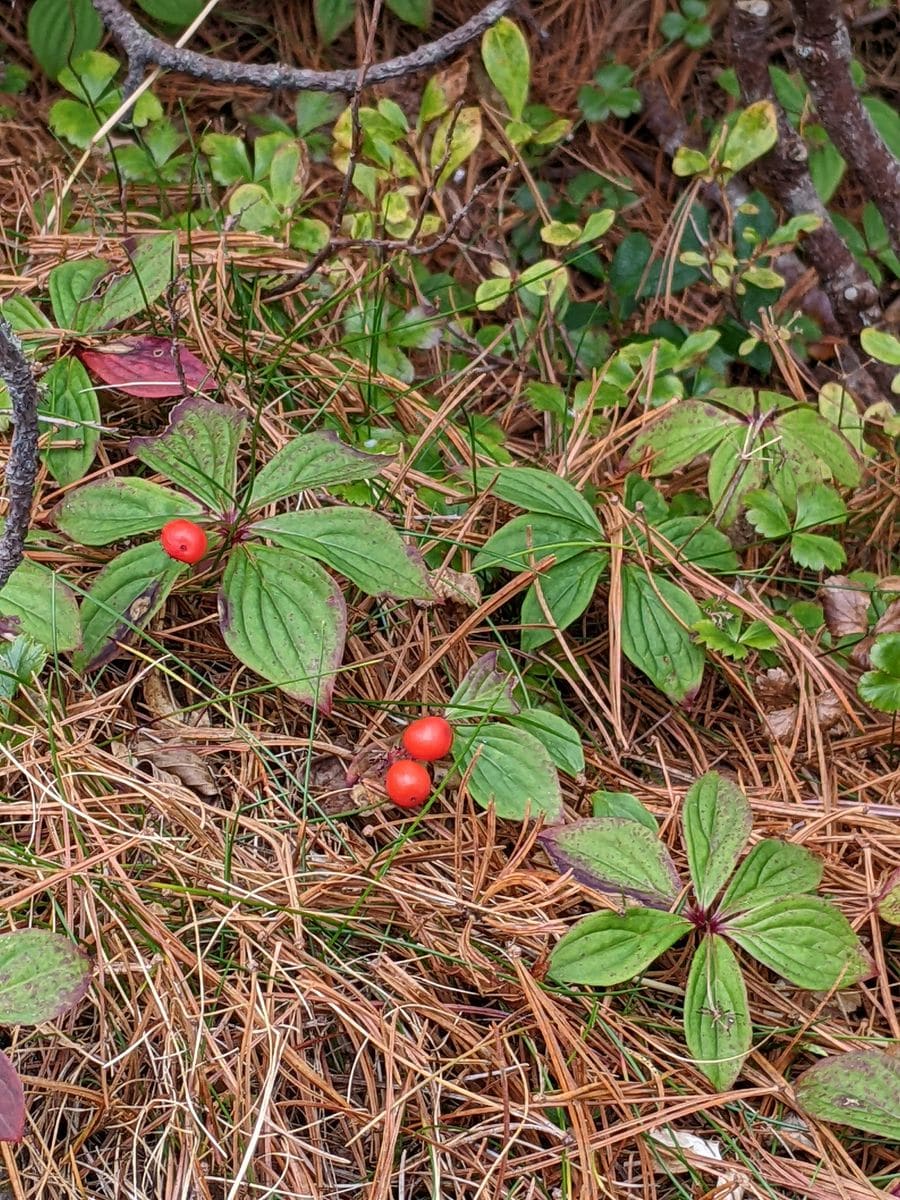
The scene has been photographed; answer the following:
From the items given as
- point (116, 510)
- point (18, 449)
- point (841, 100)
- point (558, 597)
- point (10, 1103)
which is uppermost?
point (841, 100)

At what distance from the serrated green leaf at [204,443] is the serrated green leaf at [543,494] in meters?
0.53

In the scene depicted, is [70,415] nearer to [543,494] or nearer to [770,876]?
[543,494]

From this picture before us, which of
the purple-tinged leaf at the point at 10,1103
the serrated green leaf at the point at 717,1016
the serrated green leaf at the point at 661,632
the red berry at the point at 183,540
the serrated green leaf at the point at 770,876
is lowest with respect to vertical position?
the purple-tinged leaf at the point at 10,1103

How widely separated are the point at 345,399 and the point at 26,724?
105 cm

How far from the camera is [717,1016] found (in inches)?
71.2

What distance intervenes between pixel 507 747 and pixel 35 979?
0.86 metres

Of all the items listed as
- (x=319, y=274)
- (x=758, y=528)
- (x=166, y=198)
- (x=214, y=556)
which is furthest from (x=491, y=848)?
(x=166, y=198)

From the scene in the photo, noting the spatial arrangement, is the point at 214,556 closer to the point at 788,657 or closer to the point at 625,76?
the point at 788,657

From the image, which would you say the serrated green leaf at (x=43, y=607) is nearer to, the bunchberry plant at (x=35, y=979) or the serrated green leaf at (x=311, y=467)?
the serrated green leaf at (x=311, y=467)

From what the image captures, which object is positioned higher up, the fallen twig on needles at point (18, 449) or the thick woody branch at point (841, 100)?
the thick woody branch at point (841, 100)

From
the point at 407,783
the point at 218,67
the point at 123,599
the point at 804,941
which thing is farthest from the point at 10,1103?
the point at 218,67

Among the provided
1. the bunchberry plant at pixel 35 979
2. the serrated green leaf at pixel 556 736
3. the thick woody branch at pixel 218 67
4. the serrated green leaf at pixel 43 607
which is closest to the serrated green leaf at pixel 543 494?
the serrated green leaf at pixel 556 736

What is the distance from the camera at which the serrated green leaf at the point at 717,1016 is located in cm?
177

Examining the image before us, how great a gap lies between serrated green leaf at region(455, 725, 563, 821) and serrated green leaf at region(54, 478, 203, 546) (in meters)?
0.67
